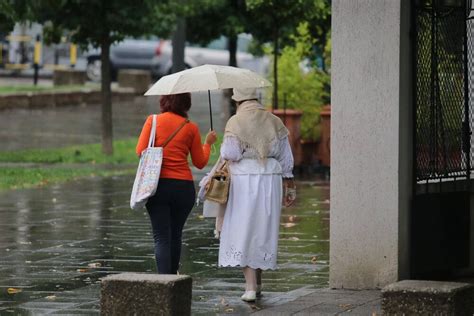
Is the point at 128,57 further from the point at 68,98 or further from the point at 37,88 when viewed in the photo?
the point at 68,98

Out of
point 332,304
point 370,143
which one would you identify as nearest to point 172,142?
point 370,143

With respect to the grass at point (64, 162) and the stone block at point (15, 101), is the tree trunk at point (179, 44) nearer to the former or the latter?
the grass at point (64, 162)

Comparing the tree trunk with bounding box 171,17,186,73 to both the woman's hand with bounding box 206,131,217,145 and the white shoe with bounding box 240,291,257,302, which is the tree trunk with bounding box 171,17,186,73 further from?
the white shoe with bounding box 240,291,257,302

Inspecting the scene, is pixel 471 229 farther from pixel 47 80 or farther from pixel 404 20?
pixel 47 80

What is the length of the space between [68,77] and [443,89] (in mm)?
28011

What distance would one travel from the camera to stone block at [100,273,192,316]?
28.0ft

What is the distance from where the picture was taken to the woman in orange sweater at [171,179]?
10.5m

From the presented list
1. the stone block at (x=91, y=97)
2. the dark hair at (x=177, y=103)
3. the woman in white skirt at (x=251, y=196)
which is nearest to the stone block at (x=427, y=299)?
the woman in white skirt at (x=251, y=196)

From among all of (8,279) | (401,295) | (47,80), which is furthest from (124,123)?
(401,295)

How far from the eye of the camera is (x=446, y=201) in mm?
11367

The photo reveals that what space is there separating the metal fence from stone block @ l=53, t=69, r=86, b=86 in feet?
88.7

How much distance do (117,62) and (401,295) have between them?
35.9 meters

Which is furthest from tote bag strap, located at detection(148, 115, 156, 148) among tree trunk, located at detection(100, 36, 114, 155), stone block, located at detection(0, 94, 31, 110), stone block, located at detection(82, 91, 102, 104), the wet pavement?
stone block, located at detection(82, 91, 102, 104)

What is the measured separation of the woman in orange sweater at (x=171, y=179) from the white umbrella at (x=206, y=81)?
0.14 meters
